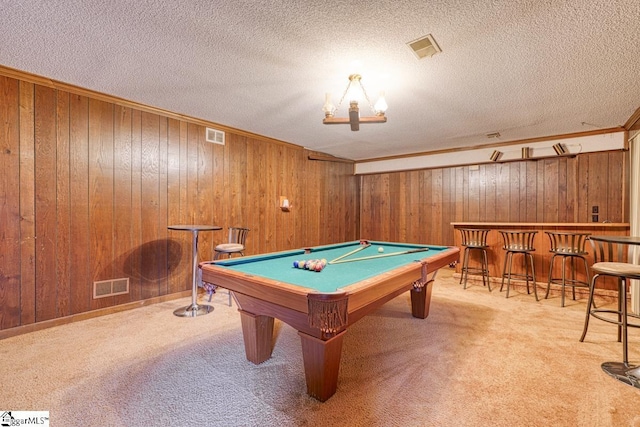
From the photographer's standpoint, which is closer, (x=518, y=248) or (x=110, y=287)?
(x=110, y=287)

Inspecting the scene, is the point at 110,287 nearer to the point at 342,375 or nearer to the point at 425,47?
the point at 342,375

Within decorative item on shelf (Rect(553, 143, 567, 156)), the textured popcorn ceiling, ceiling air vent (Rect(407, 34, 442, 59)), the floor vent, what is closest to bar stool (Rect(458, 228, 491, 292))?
the textured popcorn ceiling

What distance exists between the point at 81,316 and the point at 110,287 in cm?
33

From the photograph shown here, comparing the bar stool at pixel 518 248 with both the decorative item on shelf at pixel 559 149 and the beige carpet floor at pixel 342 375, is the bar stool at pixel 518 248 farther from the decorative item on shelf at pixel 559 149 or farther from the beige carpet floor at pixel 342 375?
the decorative item on shelf at pixel 559 149

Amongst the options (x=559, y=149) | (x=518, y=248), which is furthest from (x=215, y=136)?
(x=559, y=149)

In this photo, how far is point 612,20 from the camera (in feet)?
5.69

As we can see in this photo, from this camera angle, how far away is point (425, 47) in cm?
204

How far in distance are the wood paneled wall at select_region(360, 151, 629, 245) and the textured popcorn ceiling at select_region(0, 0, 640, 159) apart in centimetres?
98

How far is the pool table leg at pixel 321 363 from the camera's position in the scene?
1.46m

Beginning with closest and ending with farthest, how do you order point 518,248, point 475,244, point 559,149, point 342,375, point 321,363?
1. point 321,363
2. point 342,375
3. point 518,248
4. point 475,244
5. point 559,149

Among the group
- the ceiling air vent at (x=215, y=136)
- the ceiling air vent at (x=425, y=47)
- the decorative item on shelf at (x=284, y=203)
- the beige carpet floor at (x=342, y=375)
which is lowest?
the beige carpet floor at (x=342, y=375)

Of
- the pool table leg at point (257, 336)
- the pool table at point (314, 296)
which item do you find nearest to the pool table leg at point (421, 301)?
the pool table at point (314, 296)

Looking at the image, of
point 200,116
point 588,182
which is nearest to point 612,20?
point 588,182

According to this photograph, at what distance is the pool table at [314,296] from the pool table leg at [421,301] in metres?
0.52
